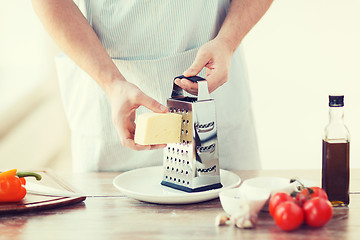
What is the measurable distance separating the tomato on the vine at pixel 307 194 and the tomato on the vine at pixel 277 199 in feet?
0.07

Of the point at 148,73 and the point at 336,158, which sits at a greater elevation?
the point at 148,73

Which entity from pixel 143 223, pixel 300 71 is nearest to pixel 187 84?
pixel 143 223

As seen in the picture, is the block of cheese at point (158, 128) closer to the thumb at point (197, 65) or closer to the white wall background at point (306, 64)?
the thumb at point (197, 65)

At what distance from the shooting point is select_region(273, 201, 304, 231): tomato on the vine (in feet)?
4.20

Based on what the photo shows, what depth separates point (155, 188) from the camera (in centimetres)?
171

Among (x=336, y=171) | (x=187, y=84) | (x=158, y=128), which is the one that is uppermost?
(x=187, y=84)

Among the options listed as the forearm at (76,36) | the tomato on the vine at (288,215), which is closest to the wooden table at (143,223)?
the tomato on the vine at (288,215)

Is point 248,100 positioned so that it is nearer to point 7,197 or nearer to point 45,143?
point 7,197

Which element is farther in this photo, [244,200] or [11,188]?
[11,188]

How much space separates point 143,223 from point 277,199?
35 centimetres

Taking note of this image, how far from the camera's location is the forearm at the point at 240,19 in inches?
74.8

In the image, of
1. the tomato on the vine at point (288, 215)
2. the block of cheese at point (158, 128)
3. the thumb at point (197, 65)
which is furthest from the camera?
the thumb at point (197, 65)

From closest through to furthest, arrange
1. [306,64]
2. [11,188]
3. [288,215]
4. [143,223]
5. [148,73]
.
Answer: [288,215]
[143,223]
[11,188]
[148,73]
[306,64]

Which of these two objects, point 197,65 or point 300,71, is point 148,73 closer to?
point 197,65
